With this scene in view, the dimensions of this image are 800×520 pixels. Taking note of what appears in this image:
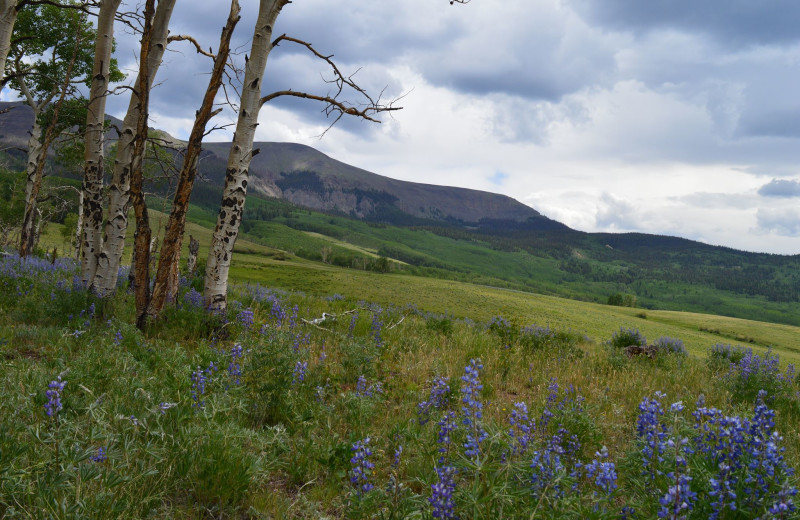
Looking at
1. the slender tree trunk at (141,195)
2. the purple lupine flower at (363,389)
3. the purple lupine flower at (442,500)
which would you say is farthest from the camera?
the slender tree trunk at (141,195)

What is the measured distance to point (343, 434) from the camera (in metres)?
4.73

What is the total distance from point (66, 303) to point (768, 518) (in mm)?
10987

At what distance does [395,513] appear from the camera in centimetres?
266

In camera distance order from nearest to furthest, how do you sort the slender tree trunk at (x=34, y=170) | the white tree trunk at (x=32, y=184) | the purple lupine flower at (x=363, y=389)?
the purple lupine flower at (x=363, y=389) → the slender tree trunk at (x=34, y=170) → the white tree trunk at (x=32, y=184)

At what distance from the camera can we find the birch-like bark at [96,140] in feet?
31.5

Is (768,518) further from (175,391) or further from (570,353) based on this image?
(570,353)

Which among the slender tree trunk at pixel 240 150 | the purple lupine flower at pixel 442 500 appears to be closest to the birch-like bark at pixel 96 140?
the slender tree trunk at pixel 240 150

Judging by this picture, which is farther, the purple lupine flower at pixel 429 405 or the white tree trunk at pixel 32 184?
the white tree trunk at pixel 32 184

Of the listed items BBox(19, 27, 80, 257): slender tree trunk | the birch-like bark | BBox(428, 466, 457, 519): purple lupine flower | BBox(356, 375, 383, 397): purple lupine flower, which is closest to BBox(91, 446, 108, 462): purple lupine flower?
BBox(428, 466, 457, 519): purple lupine flower

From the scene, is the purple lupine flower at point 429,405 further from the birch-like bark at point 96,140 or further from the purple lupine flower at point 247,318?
the birch-like bark at point 96,140

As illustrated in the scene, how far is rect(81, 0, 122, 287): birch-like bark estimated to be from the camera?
9609mm

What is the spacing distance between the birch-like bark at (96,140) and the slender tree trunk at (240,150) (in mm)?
3405

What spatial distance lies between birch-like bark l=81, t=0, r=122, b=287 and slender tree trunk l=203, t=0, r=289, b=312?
3405 mm

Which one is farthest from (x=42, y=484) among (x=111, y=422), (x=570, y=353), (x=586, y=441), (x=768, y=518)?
(x=570, y=353)
